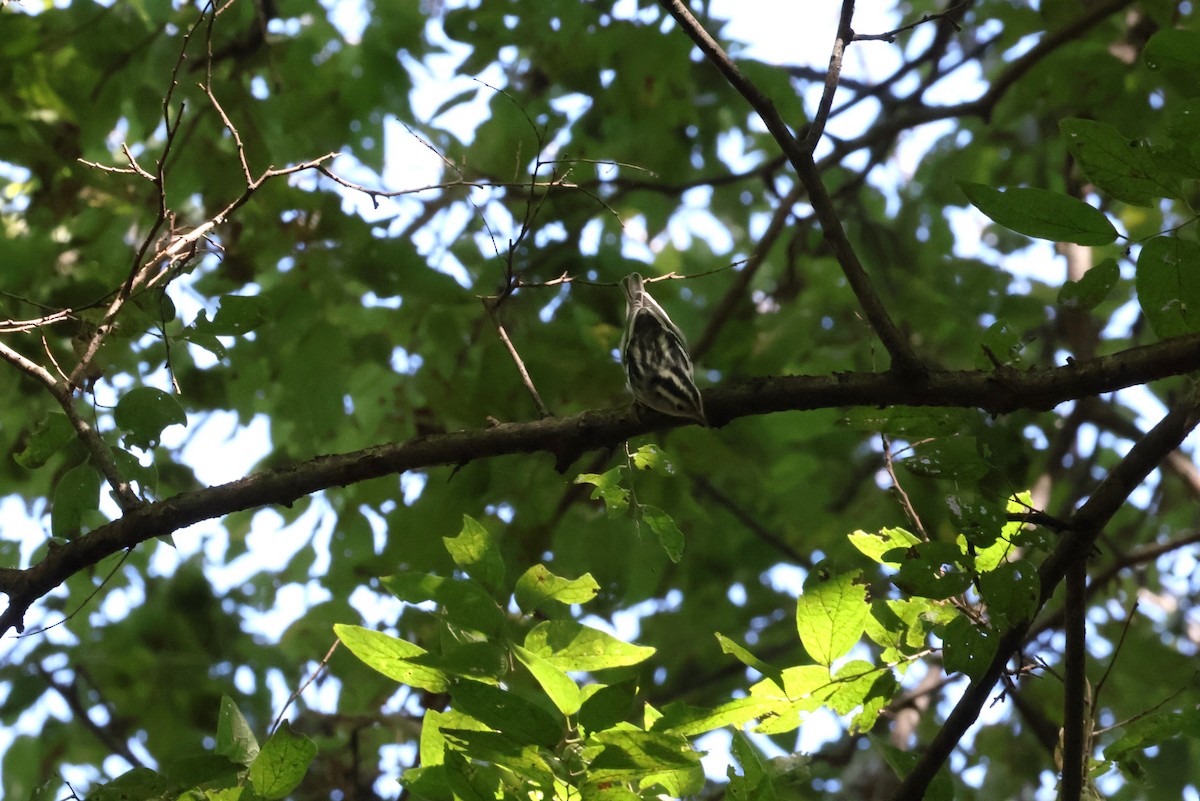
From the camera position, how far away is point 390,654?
101 inches

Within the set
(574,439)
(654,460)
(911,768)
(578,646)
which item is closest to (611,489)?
(654,460)

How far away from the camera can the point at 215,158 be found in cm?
568

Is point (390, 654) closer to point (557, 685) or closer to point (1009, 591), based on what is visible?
point (557, 685)

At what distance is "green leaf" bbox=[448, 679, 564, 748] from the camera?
90.5 inches

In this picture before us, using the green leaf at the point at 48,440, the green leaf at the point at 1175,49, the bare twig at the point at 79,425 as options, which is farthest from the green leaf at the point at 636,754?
the green leaf at the point at 1175,49

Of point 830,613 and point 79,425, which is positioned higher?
point 79,425

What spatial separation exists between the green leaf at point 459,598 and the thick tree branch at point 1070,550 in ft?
4.26

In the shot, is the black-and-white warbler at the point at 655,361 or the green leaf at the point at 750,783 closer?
the green leaf at the point at 750,783

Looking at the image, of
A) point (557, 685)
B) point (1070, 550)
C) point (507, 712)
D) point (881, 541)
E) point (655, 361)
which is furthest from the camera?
point (655, 361)

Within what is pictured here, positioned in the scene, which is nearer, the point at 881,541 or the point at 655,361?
the point at 881,541

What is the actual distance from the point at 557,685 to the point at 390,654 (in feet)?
1.40

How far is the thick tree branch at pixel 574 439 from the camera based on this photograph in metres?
2.99

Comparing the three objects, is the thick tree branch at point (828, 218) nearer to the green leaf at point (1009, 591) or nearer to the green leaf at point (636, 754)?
the green leaf at point (1009, 591)

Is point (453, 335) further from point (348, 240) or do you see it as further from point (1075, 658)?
point (1075, 658)
